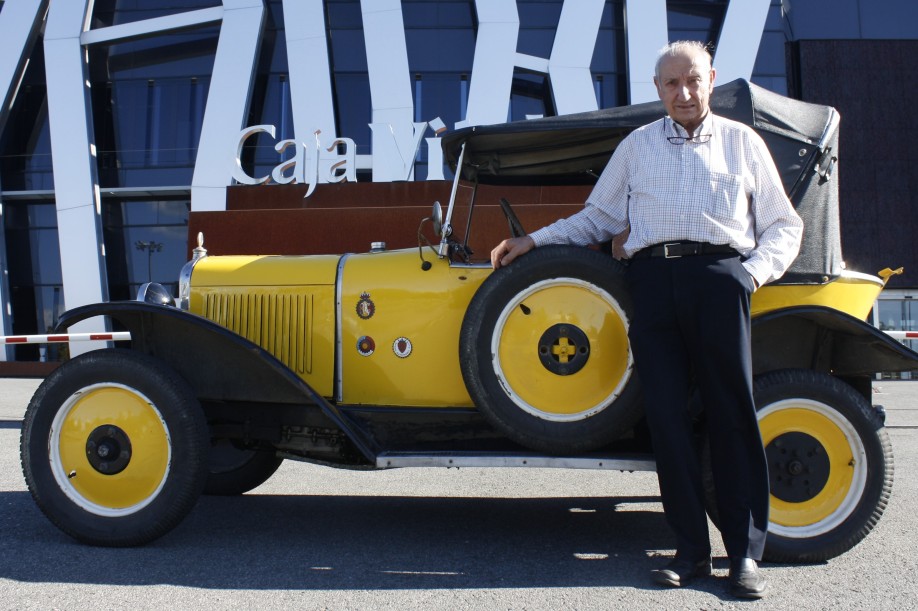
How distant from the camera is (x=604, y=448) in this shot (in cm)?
376

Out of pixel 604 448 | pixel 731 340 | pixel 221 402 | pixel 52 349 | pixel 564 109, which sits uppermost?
pixel 564 109

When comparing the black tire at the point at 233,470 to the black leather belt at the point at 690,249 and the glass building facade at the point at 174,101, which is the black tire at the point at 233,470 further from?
the glass building facade at the point at 174,101

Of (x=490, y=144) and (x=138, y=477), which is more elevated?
(x=490, y=144)

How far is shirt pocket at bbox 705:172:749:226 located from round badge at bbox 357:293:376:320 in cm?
167

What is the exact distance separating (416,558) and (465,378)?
81cm

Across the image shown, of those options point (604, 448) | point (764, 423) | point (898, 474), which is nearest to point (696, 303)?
point (764, 423)

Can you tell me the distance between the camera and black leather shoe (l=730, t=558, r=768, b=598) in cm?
288

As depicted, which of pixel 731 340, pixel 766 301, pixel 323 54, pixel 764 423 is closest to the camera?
pixel 731 340

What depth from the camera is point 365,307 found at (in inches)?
156

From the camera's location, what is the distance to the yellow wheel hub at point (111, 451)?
360cm

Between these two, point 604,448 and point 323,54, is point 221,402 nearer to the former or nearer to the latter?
point 604,448

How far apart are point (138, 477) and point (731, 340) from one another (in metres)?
2.65

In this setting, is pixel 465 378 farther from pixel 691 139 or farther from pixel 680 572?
pixel 691 139

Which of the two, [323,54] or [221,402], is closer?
[221,402]
